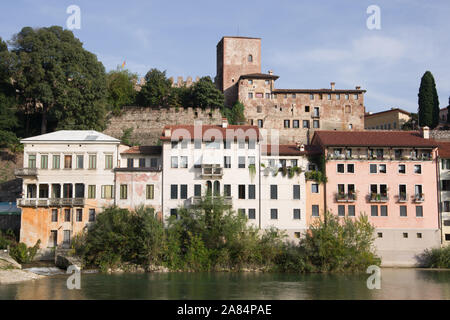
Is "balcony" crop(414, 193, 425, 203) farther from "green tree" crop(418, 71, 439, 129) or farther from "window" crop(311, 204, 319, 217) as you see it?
"green tree" crop(418, 71, 439, 129)

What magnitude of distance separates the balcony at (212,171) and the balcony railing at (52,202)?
11.2 m

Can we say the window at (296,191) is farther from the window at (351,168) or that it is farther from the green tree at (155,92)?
the green tree at (155,92)

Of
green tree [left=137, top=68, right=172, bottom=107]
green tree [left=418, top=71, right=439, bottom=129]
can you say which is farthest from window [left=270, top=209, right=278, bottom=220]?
green tree [left=418, top=71, right=439, bottom=129]

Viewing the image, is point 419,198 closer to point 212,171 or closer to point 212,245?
point 212,171

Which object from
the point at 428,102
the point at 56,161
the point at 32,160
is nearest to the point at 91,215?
the point at 56,161

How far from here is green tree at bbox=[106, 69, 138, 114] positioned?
228 ft

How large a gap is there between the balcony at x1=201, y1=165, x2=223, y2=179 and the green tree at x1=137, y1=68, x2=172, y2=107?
21.3 metres

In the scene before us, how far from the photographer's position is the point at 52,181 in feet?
168

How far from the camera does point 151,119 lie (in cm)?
6775

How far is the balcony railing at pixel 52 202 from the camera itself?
50156 millimetres

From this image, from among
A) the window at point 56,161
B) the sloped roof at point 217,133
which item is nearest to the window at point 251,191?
the sloped roof at point 217,133

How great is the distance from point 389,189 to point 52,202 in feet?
101

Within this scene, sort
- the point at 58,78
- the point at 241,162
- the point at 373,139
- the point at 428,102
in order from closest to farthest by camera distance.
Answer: the point at 241,162 → the point at 373,139 → the point at 58,78 → the point at 428,102
